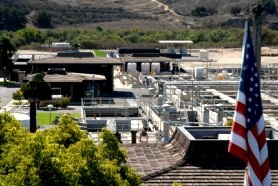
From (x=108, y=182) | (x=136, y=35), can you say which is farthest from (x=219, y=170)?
(x=136, y=35)

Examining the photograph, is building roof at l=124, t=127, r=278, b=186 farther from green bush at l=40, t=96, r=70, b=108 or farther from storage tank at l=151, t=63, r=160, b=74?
storage tank at l=151, t=63, r=160, b=74

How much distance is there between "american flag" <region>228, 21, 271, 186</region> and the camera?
1164 centimetres

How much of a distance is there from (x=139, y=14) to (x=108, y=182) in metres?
139

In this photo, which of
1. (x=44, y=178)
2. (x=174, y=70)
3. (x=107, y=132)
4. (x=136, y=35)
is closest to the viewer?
(x=44, y=178)

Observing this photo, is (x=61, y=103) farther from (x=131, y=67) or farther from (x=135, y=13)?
(x=135, y=13)

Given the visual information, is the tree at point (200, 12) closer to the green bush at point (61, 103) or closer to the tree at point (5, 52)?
the tree at point (5, 52)

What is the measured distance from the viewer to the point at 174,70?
230 feet

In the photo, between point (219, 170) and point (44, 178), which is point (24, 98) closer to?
point (219, 170)

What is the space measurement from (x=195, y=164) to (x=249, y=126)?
6.64 metres

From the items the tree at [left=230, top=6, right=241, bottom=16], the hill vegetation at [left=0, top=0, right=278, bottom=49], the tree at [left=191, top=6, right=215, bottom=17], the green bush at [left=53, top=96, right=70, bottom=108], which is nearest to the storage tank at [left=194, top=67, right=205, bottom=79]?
the green bush at [left=53, top=96, right=70, bottom=108]

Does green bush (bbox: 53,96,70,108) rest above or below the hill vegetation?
below

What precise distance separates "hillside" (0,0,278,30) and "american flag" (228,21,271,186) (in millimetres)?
123871

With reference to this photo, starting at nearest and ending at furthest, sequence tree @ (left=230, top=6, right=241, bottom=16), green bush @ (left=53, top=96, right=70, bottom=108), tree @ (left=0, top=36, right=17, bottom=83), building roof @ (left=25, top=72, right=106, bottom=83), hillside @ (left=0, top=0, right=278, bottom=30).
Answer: green bush @ (left=53, top=96, right=70, bottom=108), building roof @ (left=25, top=72, right=106, bottom=83), tree @ (left=0, top=36, right=17, bottom=83), hillside @ (left=0, top=0, right=278, bottom=30), tree @ (left=230, top=6, right=241, bottom=16)

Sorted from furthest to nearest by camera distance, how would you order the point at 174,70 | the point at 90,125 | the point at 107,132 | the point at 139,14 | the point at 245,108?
the point at 139,14 < the point at 174,70 < the point at 90,125 < the point at 107,132 < the point at 245,108
